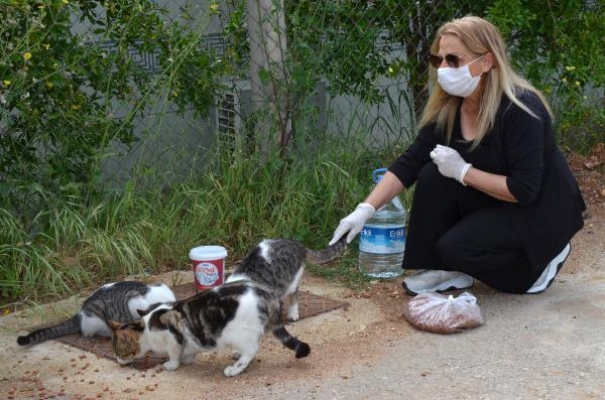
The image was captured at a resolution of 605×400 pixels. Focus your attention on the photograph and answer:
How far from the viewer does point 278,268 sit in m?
4.56

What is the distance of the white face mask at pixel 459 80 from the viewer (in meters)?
4.69

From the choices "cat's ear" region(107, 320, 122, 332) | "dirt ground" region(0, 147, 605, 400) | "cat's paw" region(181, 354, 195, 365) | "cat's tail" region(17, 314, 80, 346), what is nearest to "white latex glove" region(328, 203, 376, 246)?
"dirt ground" region(0, 147, 605, 400)

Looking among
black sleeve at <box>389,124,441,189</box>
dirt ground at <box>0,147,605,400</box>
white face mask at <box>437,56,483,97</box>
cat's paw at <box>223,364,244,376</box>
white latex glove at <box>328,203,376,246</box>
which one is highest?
white face mask at <box>437,56,483,97</box>

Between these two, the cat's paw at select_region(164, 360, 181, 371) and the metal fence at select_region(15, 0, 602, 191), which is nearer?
the cat's paw at select_region(164, 360, 181, 371)

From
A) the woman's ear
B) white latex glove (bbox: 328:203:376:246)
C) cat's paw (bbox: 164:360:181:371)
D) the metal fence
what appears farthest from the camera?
the metal fence

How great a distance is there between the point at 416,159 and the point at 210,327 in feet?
5.43

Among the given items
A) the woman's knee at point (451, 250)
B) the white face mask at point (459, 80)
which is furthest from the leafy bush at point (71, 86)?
the woman's knee at point (451, 250)

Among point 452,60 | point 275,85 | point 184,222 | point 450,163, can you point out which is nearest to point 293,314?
point 450,163

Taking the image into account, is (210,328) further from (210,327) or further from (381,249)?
(381,249)

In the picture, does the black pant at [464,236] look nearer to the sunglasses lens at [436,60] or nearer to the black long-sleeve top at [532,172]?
the black long-sleeve top at [532,172]

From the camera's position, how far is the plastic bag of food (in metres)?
4.50

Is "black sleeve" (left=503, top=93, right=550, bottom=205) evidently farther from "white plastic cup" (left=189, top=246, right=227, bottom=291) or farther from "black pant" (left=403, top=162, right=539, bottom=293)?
"white plastic cup" (left=189, top=246, right=227, bottom=291)

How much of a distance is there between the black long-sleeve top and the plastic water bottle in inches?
28.4

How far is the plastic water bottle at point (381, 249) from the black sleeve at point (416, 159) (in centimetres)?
30
